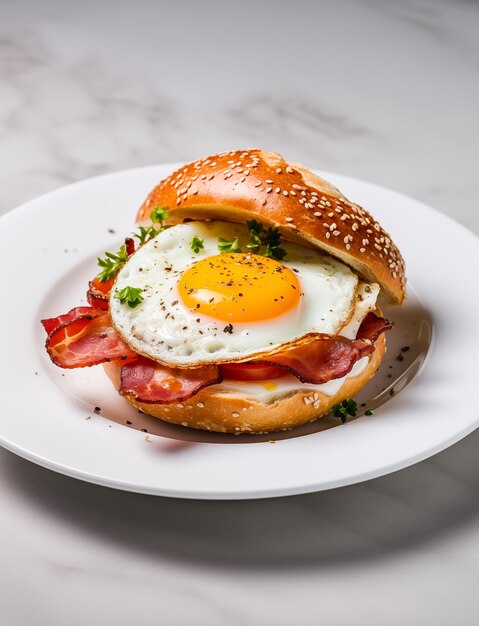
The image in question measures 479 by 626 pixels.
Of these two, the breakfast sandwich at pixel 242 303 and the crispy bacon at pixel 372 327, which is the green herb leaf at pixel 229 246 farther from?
the crispy bacon at pixel 372 327

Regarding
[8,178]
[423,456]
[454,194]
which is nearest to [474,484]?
[423,456]

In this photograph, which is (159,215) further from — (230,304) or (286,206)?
(230,304)

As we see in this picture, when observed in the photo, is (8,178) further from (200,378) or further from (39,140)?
(200,378)

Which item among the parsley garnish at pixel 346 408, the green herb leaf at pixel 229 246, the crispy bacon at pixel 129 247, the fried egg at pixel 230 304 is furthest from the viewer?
the crispy bacon at pixel 129 247

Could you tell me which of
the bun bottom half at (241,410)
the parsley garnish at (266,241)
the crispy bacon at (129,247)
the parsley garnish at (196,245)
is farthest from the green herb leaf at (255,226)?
the bun bottom half at (241,410)

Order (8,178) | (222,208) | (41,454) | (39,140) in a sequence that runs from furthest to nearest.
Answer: (39,140) < (8,178) < (222,208) < (41,454)

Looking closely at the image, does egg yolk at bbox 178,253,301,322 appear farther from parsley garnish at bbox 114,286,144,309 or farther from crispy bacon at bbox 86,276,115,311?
crispy bacon at bbox 86,276,115,311
